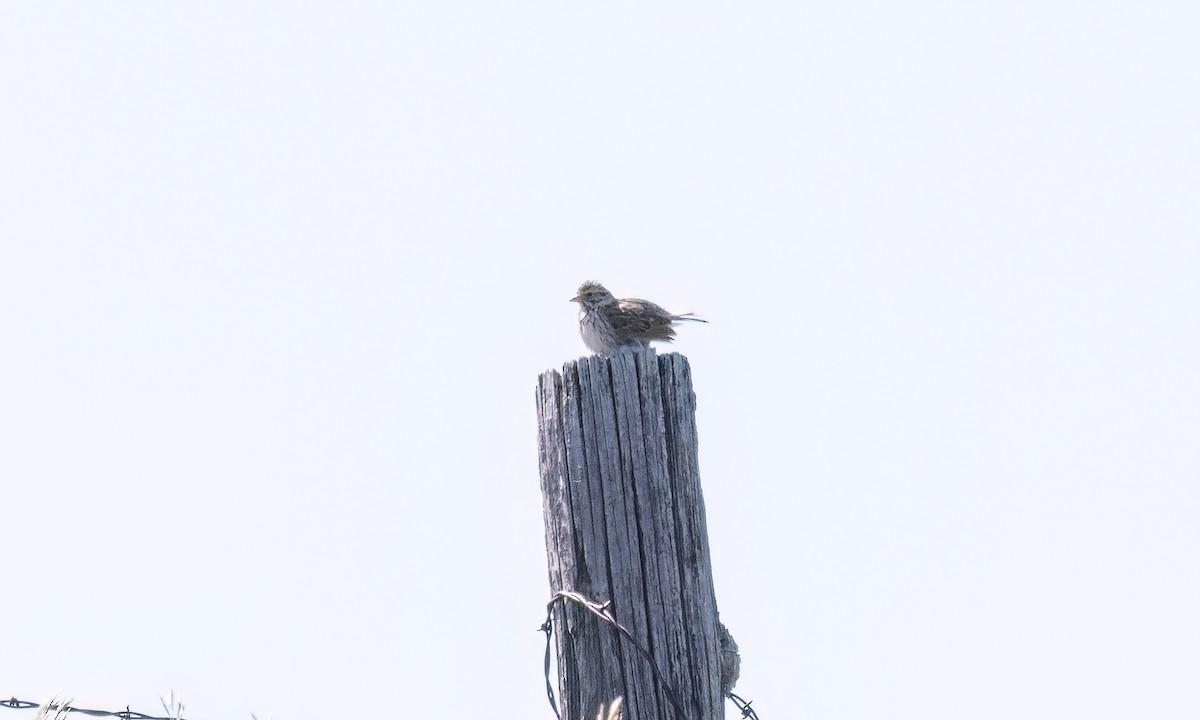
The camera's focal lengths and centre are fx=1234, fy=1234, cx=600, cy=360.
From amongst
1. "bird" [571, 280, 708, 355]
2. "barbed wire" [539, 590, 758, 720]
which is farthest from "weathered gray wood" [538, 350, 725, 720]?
"bird" [571, 280, 708, 355]

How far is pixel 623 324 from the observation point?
25.8 ft

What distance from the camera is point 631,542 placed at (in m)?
4.11

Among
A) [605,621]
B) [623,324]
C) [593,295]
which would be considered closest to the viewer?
[605,621]

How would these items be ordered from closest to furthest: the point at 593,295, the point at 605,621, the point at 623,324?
the point at 605,621 → the point at 623,324 → the point at 593,295

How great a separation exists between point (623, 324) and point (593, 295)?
51 centimetres

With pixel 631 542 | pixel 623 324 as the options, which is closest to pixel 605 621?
pixel 631 542

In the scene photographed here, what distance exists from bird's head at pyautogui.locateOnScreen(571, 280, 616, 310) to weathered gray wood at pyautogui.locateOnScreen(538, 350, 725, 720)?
3915 millimetres

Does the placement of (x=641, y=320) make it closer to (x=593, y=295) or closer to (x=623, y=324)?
(x=623, y=324)

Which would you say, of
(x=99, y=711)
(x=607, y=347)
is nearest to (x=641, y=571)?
(x=99, y=711)

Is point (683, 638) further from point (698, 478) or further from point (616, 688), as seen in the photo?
point (698, 478)

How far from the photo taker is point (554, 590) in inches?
168

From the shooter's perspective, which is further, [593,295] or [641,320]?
[593,295]

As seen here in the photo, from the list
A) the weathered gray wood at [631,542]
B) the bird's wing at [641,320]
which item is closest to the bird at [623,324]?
the bird's wing at [641,320]

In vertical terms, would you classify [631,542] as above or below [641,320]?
below
